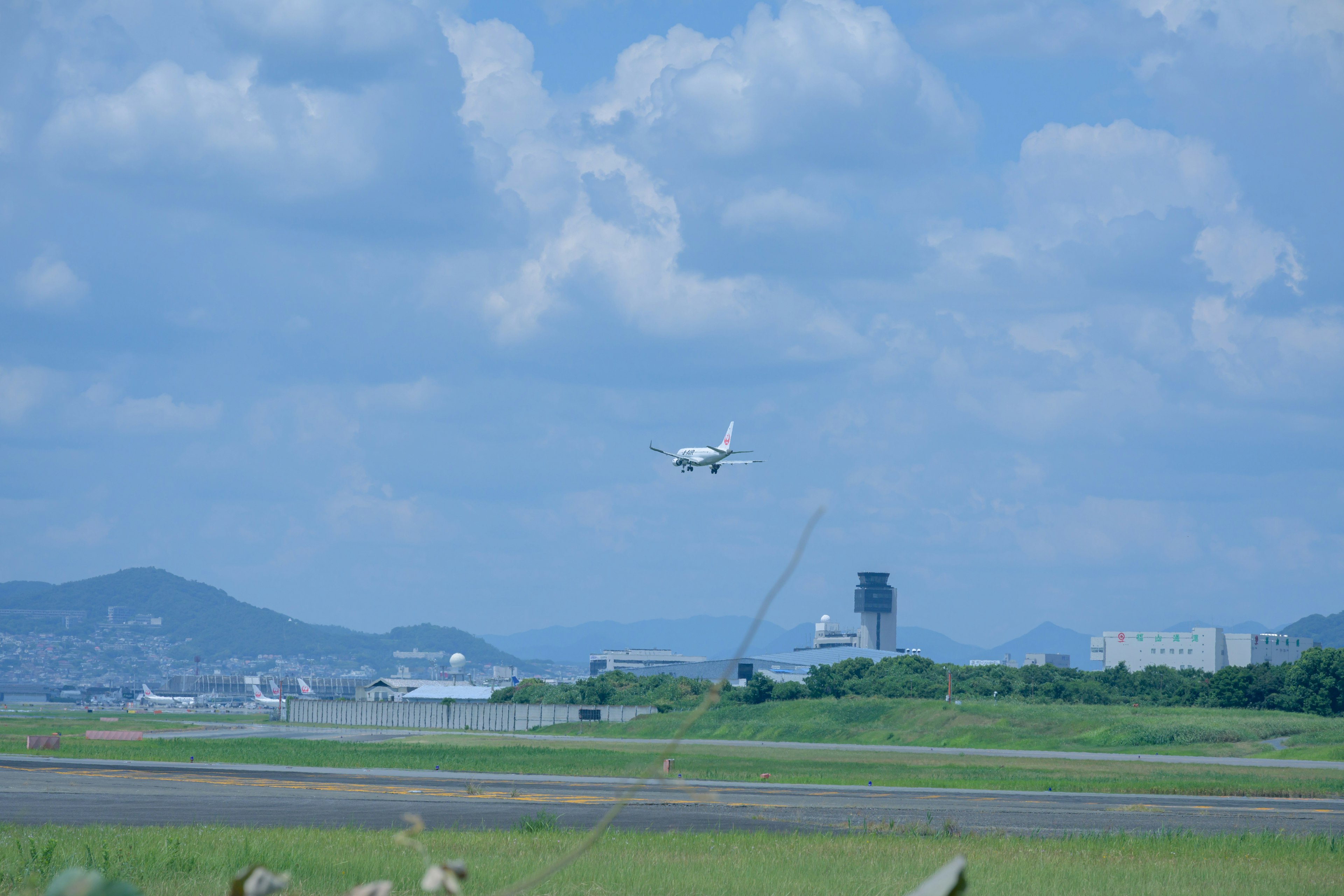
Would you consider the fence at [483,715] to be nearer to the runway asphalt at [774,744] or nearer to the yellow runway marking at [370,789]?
the runway asphalt at [774,744]

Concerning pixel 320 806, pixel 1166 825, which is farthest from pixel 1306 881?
pixel 320 806

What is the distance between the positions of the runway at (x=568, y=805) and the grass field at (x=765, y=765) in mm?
4472

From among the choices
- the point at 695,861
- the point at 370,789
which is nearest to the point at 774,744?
the point at 370,789

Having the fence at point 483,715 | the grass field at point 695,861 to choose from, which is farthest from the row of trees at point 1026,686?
the grass field at point 695,861

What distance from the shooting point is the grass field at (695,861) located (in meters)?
21.8

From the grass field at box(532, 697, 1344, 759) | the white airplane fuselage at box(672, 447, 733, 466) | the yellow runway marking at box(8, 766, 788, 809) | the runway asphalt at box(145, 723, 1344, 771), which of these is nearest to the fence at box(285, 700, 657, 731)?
the runway asphalt at box(145, 723, 1344, 771)

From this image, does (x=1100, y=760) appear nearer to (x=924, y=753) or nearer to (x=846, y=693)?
(x=924, y=753)

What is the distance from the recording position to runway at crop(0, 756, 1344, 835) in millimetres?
36812

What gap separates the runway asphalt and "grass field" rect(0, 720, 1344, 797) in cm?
302

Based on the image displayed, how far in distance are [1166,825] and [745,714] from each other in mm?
92430

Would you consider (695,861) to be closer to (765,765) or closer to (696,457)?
(765,765)

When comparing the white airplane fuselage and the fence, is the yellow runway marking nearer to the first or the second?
the white airplane fuselage

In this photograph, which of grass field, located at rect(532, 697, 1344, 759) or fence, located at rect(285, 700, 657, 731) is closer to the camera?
grass field, located at rect(532, 697, 1344, 759)

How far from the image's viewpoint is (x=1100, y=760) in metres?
82.6
